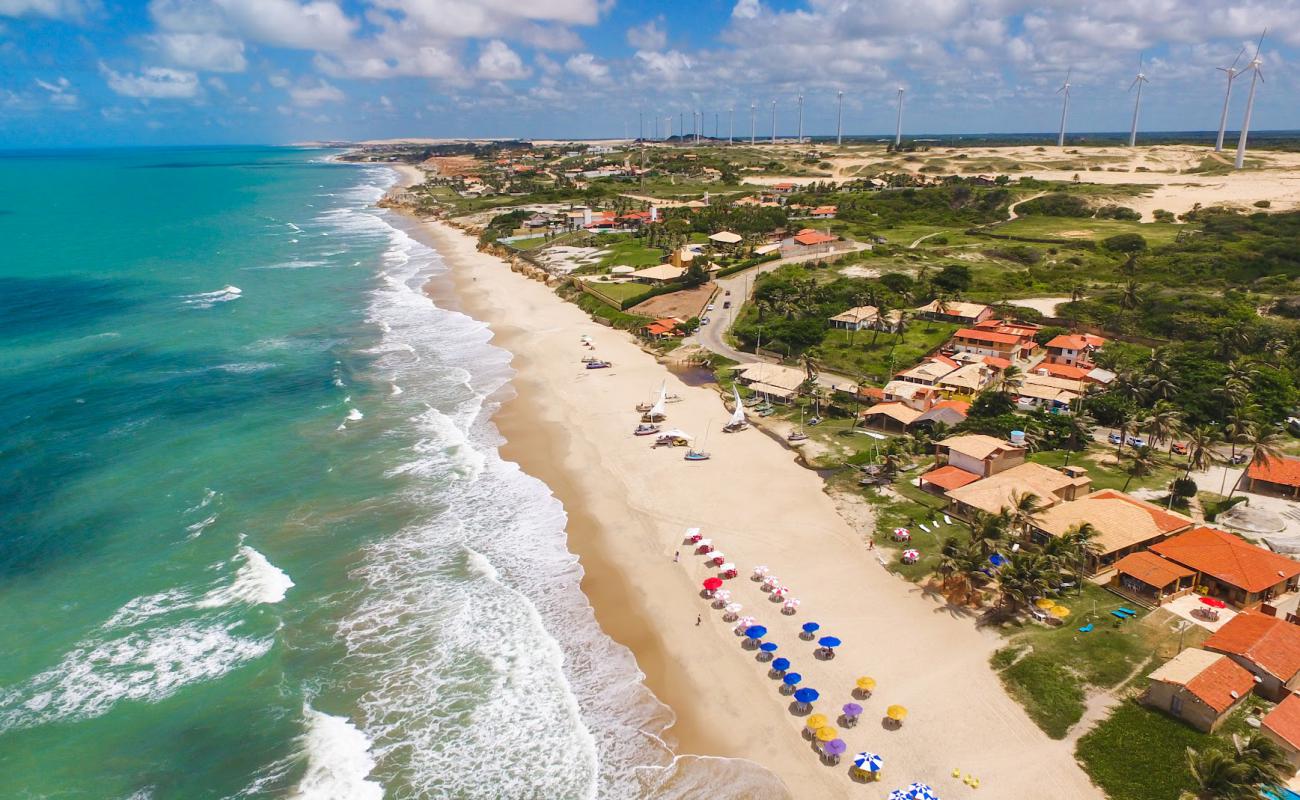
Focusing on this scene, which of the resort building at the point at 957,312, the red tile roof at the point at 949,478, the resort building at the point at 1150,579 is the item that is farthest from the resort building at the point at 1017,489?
the resort building at the point at 957,312

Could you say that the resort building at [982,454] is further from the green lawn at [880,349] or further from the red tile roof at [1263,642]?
the green lawn at [880,349]

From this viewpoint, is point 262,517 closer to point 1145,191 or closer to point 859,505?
point 859,505

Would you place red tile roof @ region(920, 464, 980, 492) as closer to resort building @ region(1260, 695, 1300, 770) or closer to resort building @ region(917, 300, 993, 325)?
resort building @ region(1260, 695, 1300, 770)

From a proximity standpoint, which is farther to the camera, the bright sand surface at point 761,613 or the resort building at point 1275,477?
the resort building at point 1275,477

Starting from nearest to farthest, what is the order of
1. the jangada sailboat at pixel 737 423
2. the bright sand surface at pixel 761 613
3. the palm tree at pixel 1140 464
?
the bright sand surface at pixel 761 613, the palm tree at pixel 1140 464, the jangada sailboat at pixel 737 423

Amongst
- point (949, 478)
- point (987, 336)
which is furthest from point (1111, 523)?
point (987, 336)

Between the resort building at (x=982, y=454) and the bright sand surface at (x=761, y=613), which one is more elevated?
the resort building at (x=982, y=454)

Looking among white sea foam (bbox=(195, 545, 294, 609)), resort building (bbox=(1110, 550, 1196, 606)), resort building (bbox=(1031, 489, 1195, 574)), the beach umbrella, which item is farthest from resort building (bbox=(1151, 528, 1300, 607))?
white sea foam (bbox=(195, 545, 294, 609))

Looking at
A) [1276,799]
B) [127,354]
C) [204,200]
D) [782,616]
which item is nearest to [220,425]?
[127,354]
